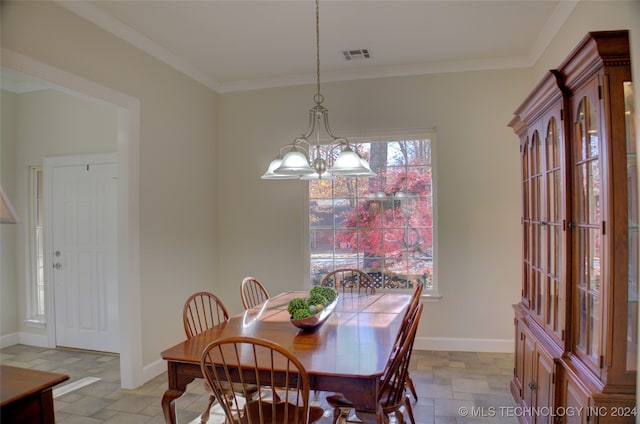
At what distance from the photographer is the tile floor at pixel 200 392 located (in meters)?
2.75

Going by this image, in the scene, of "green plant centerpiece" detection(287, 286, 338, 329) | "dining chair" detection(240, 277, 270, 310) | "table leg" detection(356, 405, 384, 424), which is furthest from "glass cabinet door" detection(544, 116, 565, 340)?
"dining chair" detection(240, 277, 270, 310)

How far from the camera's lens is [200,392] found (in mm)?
3176

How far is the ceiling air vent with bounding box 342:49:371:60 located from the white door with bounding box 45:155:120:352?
2.66 meters

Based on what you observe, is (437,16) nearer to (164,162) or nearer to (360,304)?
(360,304)

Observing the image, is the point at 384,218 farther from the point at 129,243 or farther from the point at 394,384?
the point at 129,243

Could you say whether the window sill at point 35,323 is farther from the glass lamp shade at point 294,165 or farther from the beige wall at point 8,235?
the glass lamp shade at point 294,165

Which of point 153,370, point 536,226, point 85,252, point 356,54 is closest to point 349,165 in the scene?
point 536,226

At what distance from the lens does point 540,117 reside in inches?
91.6

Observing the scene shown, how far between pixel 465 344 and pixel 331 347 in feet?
8.45

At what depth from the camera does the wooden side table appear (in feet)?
4.24

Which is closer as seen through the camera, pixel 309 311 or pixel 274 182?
pixel 309 311

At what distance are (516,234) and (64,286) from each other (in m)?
4.87

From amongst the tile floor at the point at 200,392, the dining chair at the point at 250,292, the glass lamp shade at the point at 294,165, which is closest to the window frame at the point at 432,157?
the tile floor at the point at 200,392

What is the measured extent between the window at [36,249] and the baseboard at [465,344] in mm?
4320
